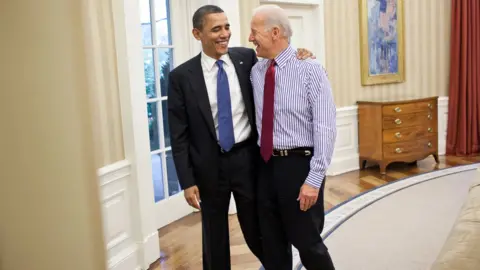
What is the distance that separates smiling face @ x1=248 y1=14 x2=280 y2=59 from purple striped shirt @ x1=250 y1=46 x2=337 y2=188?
0.20ft

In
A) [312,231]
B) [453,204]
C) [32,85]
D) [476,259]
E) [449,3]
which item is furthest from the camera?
[449,3]

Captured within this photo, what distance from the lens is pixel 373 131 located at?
527 centimetres

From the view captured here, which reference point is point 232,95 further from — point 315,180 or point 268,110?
point 315,180

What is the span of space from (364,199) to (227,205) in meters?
2.32

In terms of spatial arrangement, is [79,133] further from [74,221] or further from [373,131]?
[373,131]

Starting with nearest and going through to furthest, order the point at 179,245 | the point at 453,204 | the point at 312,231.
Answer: the point at 312,231, the point at 179,245, the point at 453,204

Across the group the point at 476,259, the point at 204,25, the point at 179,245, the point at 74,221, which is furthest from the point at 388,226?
the point at 74,221

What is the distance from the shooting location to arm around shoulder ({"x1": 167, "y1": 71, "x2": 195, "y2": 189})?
2.15 metres

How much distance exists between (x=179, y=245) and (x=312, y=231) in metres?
1.55

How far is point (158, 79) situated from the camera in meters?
3.81

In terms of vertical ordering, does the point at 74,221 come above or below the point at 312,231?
above

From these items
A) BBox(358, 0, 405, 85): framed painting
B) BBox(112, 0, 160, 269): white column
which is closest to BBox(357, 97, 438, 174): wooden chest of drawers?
BBox(358, 0, 405, 85): framed painting

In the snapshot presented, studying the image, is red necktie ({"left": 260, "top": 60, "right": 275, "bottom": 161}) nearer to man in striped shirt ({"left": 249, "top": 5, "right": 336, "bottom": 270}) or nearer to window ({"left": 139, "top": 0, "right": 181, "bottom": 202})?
man in striped shirt ({"left": 249, "top": 5, "right": 336, "bottom": 270})

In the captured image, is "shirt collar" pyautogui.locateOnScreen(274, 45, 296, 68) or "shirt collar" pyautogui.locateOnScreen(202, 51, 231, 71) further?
"shirt collar" pyautogui.locateOnScreen(202, 51, 231, 71)
